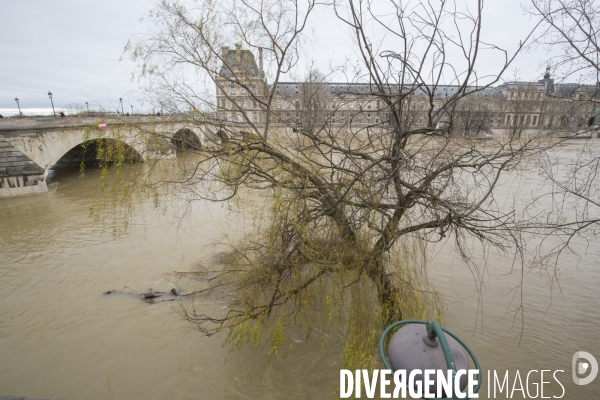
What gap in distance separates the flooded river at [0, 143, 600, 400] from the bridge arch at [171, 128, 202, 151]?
1.24 meters

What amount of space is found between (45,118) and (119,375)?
55.0ft

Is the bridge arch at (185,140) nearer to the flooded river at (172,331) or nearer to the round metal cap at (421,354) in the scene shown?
the flooded river at (172,331)

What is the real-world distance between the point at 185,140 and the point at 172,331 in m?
3.45

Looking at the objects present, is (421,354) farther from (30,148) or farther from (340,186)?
(30,148)

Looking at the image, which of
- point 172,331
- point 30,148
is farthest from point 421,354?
point 30,148

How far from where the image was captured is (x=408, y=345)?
1.77 m

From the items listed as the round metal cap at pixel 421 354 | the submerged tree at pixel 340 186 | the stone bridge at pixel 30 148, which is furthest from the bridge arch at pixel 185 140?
the stone bridge at pixel 30 148

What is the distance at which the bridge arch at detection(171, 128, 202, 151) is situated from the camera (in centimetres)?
393

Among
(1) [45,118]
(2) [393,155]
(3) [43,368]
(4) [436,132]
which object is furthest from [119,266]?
(1) [45,118]

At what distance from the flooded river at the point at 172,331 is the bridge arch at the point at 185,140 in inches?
48.6

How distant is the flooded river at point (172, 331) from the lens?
4.51 metres

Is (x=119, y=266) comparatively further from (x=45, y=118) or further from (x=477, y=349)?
(x=45, y=118)

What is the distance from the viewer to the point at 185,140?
154 inches

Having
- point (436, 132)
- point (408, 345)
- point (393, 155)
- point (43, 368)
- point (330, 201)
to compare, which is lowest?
point (43, 368)
